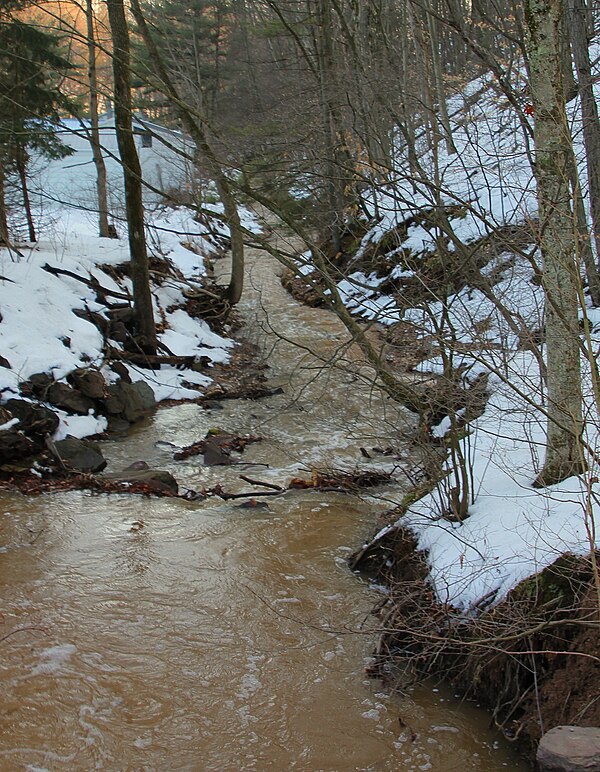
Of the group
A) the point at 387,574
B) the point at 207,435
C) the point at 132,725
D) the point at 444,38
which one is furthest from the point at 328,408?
the point at 444,38

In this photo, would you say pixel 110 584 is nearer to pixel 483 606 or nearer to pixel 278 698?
pixel 278 698

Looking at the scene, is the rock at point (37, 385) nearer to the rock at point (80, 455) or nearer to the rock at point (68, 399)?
the rock at point (68, 399)

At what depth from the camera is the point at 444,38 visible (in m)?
29.5

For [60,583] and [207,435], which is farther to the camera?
[207,435]

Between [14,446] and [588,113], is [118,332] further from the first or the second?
[588,113]

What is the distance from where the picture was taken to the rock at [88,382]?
11.1 m

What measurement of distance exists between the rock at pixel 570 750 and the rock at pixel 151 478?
5572mm

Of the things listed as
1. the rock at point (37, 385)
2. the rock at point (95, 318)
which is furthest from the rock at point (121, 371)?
the rock at point (37, 385)

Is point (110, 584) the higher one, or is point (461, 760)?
point (110, 584)

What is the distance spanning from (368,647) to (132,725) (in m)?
1.84

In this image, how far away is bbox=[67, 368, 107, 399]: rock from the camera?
36.4ft

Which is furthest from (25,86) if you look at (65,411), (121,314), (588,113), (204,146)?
(588,113)

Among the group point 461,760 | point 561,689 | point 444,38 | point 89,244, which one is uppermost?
point 444,38

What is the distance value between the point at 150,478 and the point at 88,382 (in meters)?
3.24
